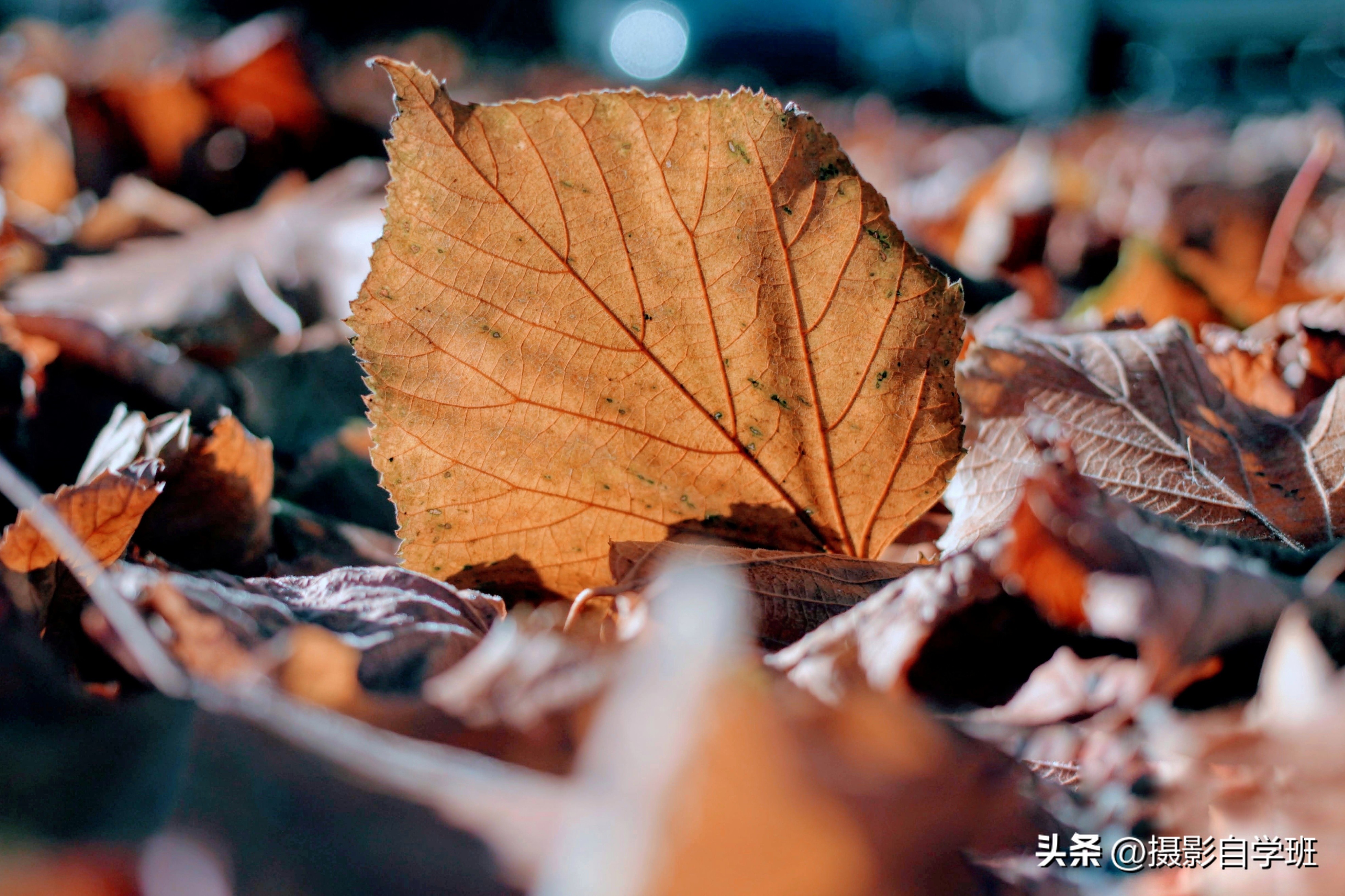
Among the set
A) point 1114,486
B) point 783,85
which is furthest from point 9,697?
point 783,85

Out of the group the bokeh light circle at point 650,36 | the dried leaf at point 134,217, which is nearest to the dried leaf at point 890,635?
the dried leaf at point 134,217

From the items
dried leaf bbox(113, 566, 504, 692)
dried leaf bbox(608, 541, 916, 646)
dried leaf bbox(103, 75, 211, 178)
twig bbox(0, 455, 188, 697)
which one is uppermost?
dried leaf bbox(103, 75, 211, 178)

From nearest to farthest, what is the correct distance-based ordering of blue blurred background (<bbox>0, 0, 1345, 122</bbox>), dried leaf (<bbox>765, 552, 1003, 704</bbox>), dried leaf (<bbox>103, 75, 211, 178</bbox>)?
dried leaf (<bbox>765, 552, 1003, 704</bbox>) → dried leaf (<bbox>103, 75, 211, 178</bbox>) → blue blurred background (<bbox>0, 0, 1345, 122</bbox>)

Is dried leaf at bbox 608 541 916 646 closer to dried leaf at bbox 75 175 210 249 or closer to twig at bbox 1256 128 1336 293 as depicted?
twig at bbox 1256 128 1336 293

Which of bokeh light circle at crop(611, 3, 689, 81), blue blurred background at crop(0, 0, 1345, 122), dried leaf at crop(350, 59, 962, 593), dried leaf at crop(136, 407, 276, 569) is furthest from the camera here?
bokeh light circle at crop(611, 3, 689, 81)

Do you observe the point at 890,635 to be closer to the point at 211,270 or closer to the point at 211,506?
the point at 211,506

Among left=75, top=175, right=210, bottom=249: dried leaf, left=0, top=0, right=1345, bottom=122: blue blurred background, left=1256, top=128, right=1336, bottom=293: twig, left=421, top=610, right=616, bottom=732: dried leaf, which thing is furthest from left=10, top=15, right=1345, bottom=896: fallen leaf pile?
left=0, top=0, right=1345, bottom=122: blue blurred background

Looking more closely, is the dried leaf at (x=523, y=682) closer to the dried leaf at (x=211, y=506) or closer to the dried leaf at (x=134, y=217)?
the dried leaf at (x=211, y=506)
